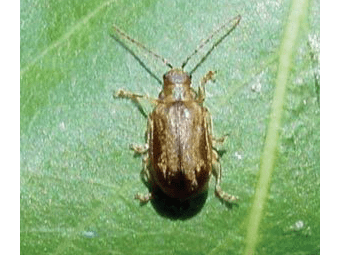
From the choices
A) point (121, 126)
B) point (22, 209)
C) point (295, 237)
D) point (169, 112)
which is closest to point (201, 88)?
point (169, 112)

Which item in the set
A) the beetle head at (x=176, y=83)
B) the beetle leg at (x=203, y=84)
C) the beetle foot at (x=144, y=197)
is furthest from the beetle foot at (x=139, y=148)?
the beetle leg at (x=203, y=84)

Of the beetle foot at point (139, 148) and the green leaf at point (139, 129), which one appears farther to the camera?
the beetle foot at point (139, 148)

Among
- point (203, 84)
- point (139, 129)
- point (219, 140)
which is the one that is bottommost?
point (219, 140)

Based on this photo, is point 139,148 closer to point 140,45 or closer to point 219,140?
point 219,140

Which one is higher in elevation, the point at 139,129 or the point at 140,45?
the point at 140,45

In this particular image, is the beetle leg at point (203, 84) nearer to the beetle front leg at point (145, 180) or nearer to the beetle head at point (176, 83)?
the beetle head at point (176, 83)

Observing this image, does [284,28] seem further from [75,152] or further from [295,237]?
[75,152]

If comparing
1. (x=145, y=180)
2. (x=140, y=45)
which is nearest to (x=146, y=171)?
(x=145, y=180)
